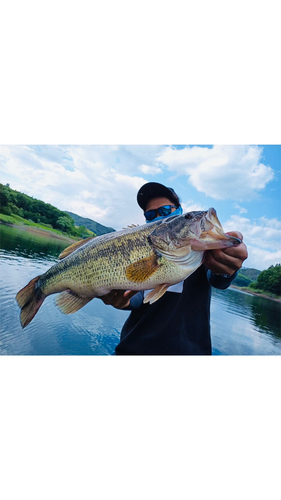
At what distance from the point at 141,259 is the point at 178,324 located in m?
0.88

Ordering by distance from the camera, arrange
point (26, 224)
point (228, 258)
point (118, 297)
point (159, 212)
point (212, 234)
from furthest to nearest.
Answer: point (26, 224) → point (159, 212) → point (118, 297) → point (228, 258) → point (212, 234)

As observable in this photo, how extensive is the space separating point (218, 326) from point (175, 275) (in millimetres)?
8324

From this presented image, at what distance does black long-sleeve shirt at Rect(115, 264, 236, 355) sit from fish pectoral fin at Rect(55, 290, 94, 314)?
0.57m

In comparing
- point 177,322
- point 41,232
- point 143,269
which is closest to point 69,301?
point 143,269

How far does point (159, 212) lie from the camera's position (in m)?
Result: 2.53

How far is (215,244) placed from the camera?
1332 mm

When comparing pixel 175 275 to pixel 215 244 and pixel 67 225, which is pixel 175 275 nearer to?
pixel 215 244

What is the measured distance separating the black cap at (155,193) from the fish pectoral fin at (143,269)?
4.00 ft

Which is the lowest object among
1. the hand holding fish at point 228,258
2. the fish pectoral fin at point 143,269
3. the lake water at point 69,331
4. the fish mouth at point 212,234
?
the lake water at point 69,331

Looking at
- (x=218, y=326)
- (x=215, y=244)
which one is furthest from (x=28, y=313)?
(x=218, y=326)

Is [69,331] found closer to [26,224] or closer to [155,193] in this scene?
[155,193]

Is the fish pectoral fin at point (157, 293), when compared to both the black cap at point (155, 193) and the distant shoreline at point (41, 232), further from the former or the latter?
the distant shoreline at point (41, 232)

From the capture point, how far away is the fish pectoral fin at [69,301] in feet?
5.86

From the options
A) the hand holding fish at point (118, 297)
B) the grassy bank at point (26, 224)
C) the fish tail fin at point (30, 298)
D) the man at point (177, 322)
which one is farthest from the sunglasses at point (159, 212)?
the grassy bank at point (26, 224)
